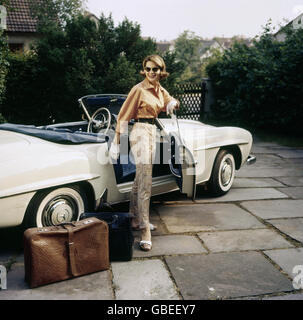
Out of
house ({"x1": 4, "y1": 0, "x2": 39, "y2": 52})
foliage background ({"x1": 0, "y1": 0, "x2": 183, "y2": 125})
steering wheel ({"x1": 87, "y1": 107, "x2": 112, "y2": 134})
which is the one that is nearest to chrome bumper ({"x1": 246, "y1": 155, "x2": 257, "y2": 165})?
steering wheel ({"x1": 87, "y1": 107, "x2": 112, "y2": 134})

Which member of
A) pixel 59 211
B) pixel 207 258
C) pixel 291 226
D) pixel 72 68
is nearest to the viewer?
pixel 207 258

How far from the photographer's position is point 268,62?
10266 mm

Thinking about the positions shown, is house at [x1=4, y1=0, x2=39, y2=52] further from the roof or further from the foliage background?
the foliage background

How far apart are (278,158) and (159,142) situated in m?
4.31

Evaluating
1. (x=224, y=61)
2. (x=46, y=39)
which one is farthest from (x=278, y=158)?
(x=46, y=39)

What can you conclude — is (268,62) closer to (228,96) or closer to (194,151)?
(228,96)

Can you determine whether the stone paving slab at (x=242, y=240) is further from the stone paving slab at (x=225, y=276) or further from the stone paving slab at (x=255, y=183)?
→ the stone paving slab at (x=255, y=183)

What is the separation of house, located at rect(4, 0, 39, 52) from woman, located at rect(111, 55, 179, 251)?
22.6 meters

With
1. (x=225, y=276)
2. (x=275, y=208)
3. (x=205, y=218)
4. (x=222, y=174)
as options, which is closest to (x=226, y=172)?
(x=222, y=174)

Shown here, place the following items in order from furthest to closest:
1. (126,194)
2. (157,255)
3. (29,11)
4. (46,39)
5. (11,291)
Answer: (29,11) < (46,39) < (126,194) < (157,255) < (11,291)

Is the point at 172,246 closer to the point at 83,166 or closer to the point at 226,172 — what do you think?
the point at 83,166

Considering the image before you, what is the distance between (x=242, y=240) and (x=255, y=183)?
2.36 metres

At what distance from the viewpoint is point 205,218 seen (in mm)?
4602

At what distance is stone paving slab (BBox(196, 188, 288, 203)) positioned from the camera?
5328 mm
